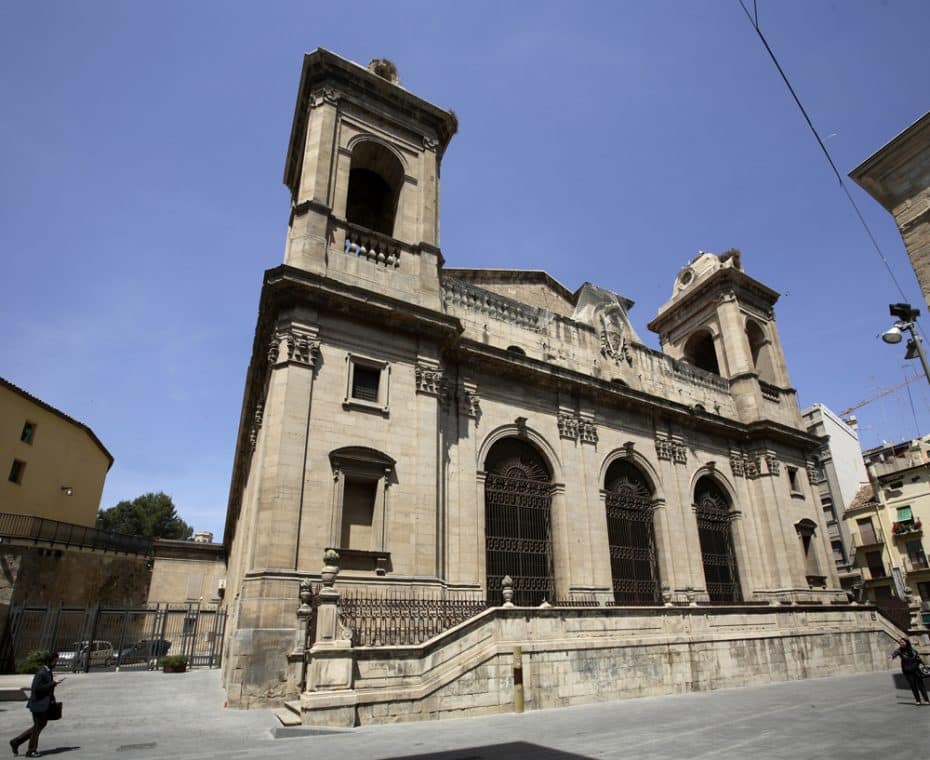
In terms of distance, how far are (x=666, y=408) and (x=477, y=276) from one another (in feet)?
29.2

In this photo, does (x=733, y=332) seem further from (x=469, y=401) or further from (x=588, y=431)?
(x=469, y=401)

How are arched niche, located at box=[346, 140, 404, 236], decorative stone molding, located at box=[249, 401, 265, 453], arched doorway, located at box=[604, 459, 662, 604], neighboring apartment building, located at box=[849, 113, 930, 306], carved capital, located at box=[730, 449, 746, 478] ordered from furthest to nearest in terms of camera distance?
carved capital, located at box=[730, 449, 746, 478] → arched doorway, located at box=[604, 459, 662, 604] → arched niche, located at box=[346, 140, 404, 236] → decorative stone molding, located at box=[249, 401, 265, 453] → neighboring apartment building, located at box=[849, 113, 930, 306]

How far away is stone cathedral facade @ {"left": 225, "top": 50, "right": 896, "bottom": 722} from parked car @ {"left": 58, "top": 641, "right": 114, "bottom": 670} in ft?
16.7

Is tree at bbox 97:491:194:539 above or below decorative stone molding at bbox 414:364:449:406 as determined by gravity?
above

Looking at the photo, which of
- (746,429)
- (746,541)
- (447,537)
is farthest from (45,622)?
(746,429)

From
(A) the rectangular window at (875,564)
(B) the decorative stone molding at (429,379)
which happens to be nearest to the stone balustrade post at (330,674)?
(B) the decorative stone molding at (429,379)

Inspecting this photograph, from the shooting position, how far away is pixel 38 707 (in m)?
7.88

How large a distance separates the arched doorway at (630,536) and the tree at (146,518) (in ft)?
184

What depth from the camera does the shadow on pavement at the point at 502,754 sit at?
6855mm

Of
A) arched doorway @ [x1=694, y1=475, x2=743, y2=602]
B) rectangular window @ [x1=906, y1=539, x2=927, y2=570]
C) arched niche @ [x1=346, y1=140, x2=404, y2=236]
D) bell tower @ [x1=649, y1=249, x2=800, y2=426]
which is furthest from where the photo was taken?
rectangular window @ [x1=906, y1=539, x2=927, y2=570]

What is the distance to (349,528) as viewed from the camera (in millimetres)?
13867

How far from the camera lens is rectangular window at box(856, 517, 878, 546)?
3725 cm

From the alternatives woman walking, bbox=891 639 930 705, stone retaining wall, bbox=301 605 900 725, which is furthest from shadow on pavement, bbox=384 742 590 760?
woman walking, bbox=891 639 930 705

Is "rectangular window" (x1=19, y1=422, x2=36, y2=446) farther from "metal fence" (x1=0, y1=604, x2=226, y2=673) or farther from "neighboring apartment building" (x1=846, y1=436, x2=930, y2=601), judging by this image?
"neighboring apartment building" (x1=846, y1=436, x2=930, y2=601)
